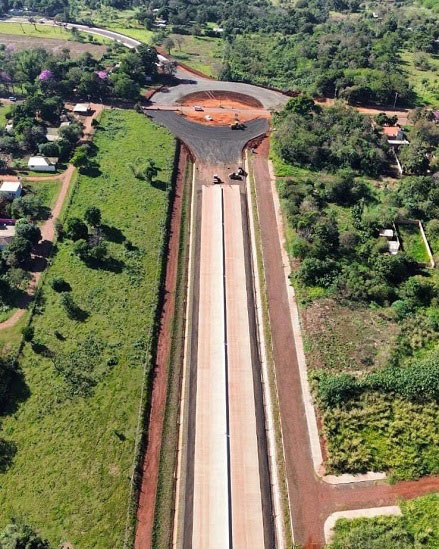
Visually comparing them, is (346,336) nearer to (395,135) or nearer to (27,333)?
(27,333)

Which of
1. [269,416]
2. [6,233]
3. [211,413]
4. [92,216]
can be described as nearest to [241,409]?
[269,416]

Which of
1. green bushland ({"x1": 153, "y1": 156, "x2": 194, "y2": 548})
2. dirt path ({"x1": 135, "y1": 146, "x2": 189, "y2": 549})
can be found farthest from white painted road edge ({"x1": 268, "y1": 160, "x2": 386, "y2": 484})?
dirt path ({"x1": 135, "y1": 146, "x2": 189, "y2": 549})

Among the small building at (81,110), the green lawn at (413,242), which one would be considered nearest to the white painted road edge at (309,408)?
the green lawn at (413,242)

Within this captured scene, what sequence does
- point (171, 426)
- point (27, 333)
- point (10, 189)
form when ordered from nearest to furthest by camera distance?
1. point (171, 426)
2. point (27, 333)
3. point (10, 189)

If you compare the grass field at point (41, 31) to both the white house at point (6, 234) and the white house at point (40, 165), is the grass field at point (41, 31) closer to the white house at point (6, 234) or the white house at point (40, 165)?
the white house at point (40, 165)

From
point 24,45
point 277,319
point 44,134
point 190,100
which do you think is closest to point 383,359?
point 277,319
